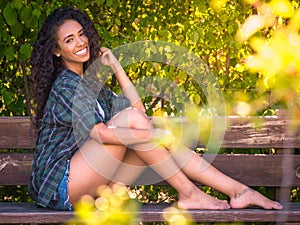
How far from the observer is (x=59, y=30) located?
11.1ft

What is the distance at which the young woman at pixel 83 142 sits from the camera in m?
3.13

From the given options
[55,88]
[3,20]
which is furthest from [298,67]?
[3,20]

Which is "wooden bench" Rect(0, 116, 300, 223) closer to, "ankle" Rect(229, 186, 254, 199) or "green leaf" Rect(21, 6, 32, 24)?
"ankle" Rect(229, 186, 254, 199)

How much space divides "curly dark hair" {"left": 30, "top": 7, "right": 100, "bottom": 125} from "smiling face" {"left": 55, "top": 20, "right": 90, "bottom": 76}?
3 centimetres

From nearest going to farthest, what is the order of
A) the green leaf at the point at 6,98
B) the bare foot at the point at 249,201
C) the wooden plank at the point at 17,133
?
the bare foot at the point at 249,201 → the wooden plank at the point at 17,133 → the green leaf at the point at 6,98

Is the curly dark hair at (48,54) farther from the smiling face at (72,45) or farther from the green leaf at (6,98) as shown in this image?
the green leaf at (6,98)

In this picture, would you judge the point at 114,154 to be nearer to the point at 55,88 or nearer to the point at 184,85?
the point at 55,88

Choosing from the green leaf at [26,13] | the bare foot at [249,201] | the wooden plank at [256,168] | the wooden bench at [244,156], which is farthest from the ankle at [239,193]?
the green leaf at [26,13]

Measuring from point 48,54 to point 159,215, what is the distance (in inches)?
37.3

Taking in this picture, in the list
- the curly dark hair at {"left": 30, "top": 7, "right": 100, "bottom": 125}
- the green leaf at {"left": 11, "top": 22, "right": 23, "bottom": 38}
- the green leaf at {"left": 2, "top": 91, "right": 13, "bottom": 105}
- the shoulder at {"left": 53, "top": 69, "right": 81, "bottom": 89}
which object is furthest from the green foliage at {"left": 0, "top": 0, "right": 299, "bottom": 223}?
the shoulder at {"left": 53, "top": 69, "right": 81, "bottom": 89}

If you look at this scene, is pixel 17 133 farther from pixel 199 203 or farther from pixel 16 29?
pixel 199 203

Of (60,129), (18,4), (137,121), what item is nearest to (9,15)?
(18,4)

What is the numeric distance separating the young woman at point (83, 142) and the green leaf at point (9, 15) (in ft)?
1.52

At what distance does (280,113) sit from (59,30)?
1294 millimetres
